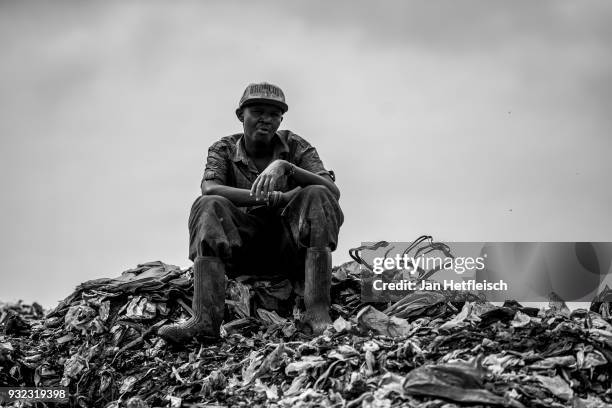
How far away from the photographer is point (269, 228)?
8.85m

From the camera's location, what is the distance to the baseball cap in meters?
8.69

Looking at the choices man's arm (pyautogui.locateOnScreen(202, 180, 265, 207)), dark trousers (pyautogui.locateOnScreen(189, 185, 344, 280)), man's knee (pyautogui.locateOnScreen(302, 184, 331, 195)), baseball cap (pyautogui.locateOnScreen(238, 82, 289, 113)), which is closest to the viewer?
dark trousers (pyautogui.locateOnScreen(189, 185, 344, 280))

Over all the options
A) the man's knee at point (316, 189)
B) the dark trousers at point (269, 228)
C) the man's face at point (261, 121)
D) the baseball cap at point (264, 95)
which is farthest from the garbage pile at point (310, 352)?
the baseball cap at point (264, 95)

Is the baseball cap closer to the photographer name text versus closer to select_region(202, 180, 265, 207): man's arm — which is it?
select_region(202, 180, 265, 207): man's arm

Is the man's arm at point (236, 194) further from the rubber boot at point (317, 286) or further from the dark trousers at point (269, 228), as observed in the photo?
the rubber boot at point (317, 286)

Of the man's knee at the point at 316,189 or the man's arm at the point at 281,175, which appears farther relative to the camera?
the man's knee at the point at 316,189

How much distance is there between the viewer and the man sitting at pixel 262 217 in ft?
26.4

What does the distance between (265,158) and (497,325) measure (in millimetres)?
3246

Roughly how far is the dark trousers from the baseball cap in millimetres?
1010

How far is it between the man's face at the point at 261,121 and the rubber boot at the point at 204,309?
1466mm

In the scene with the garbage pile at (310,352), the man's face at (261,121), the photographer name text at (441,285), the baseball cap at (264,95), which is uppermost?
the baseball cap at (264,95)

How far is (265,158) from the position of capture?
9.22 metres

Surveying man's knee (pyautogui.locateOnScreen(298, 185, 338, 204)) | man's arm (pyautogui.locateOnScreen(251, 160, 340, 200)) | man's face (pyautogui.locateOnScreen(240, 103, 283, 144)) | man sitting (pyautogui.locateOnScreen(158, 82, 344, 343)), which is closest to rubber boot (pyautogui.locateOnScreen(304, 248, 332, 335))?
man sitting (pyautogui.locateOnScreen(158, 82, 344, 343))

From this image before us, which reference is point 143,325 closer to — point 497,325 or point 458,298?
point 458,298
